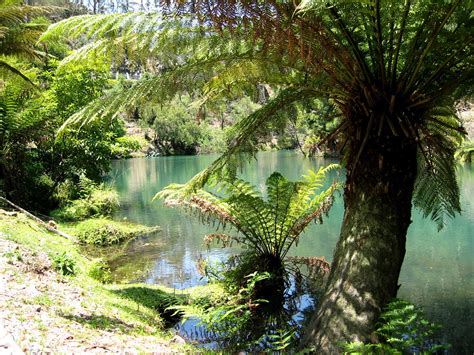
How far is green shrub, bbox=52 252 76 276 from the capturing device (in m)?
4.71

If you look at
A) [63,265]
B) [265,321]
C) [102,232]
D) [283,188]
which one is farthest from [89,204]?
[265,321]

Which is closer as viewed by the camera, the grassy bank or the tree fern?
the grassy bank

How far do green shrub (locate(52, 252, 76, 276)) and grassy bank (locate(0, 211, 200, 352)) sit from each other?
1.5 inches

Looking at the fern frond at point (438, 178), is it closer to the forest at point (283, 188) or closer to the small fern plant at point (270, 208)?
the forest at point (283, 188)

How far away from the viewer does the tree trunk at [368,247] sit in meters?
3.20

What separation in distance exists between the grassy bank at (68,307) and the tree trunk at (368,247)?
1.10 m

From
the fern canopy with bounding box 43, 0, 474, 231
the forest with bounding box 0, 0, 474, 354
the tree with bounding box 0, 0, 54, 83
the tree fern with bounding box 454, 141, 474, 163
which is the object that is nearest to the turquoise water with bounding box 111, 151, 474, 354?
the forest with bounding box 0, 0, 474, 354

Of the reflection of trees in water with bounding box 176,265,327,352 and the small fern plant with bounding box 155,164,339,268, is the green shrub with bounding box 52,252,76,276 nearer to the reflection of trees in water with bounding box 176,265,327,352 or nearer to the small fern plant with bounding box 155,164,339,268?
the small fern plant with bounding box 155,164,339,268

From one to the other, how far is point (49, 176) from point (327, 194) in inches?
274

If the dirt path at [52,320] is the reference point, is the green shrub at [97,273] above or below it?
below

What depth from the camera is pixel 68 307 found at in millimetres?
3420

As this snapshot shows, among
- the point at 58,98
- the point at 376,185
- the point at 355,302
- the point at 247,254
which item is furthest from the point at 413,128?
the point at 58,98

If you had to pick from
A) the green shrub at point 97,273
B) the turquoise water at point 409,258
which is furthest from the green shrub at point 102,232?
the green shrub at point 97,273

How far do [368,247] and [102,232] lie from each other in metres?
6.33
